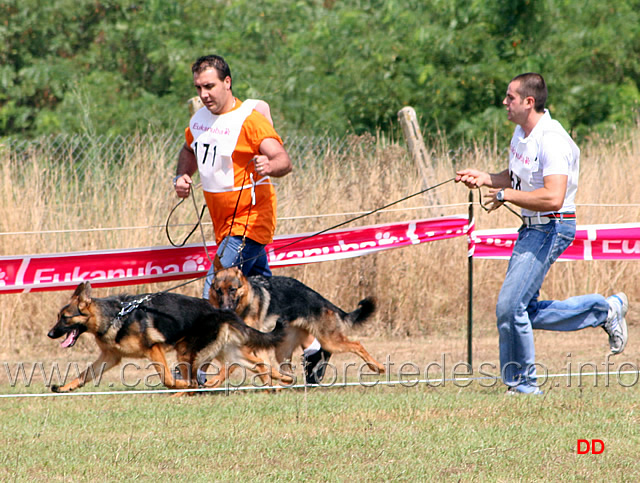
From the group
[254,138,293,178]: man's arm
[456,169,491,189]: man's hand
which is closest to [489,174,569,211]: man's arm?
[456,169,491,189]: man's hand

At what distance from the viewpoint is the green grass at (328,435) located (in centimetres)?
402

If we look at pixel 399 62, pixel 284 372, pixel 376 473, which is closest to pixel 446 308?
pixel 284 372

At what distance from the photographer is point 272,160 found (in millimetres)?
5672

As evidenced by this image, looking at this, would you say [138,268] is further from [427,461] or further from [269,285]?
[427,461]

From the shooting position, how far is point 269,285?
21.6 ft

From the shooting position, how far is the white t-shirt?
5.17 meters

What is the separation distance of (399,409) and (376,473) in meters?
1.34

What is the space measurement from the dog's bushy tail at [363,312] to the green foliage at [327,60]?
294 inches

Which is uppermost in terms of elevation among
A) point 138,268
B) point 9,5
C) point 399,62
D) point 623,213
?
point 9,5

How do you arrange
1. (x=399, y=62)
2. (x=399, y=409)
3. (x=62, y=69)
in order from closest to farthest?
1. (x=399, y=409)
2. (x=399, y=62)
3. (x=62, y=69)

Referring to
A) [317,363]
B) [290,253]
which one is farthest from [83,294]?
[290,253]

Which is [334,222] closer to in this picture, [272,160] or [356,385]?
[356,385]

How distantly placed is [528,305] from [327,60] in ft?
42.3

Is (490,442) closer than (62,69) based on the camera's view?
Yes
